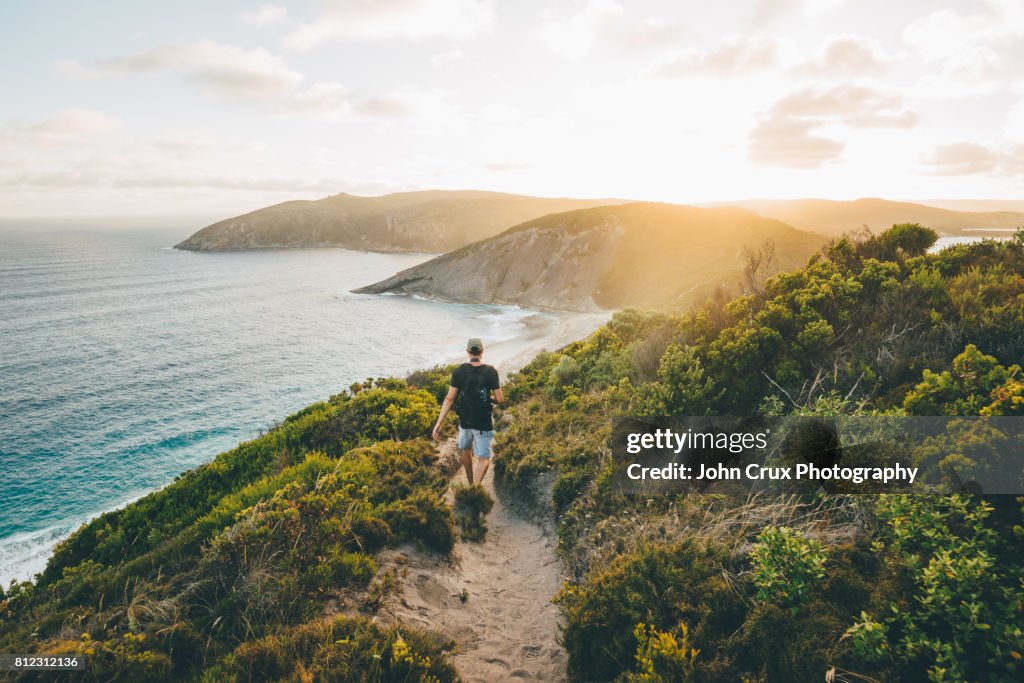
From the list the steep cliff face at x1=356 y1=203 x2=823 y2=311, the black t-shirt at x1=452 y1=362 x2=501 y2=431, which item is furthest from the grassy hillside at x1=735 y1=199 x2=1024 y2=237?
the black t-shirt at x1=452 y1=362 x2=501 y2=431

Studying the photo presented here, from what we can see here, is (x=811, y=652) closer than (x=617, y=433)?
Yes

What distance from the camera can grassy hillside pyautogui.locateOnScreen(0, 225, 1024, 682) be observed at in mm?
4426

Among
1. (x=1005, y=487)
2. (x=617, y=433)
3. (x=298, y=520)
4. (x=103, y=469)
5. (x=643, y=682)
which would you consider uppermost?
(x=1005, y=487)

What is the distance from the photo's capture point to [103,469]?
21.5 m

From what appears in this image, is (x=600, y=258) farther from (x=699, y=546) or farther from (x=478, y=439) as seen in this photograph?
(x=699, y=546)

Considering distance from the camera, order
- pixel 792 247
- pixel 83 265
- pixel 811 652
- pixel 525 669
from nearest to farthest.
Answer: pixel 811 652 → pixel 525 669 → pixel 792 247 → pixel 83 265

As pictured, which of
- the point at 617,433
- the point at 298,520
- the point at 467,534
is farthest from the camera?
the point at 617,433

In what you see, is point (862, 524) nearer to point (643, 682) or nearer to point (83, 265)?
point (643, 682)

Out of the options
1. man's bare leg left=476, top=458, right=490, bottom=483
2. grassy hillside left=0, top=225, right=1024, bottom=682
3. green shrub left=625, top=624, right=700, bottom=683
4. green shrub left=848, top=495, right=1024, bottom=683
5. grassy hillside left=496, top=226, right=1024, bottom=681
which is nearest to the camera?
green shrub left=848, top=495, right=1024, bottom=683

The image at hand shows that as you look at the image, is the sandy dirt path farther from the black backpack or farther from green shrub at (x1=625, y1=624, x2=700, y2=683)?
the black backpack

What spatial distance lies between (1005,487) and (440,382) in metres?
14.5

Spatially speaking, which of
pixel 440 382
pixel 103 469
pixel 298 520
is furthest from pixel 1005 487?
pixel 103 469

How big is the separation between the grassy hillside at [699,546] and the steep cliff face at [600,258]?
4818cm

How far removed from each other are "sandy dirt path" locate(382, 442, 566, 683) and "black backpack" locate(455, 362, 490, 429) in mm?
2251
